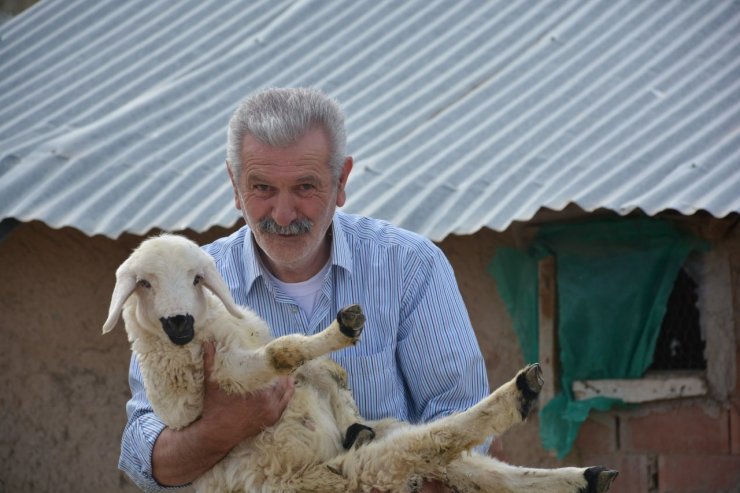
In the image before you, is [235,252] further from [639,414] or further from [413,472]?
[639,414]

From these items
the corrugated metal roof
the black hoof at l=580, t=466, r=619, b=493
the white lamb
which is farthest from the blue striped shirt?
the corrugated metal roof

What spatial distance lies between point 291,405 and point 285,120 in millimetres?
854

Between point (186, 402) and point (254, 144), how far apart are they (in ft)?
2.61

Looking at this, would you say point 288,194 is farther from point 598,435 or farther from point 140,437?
point 598,435

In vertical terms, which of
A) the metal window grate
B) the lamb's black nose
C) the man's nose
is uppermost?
the man's nose

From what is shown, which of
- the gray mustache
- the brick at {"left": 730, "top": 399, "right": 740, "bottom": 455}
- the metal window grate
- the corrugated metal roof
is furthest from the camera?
the metal window grate

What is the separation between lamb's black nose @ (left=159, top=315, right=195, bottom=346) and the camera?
3.41 meters

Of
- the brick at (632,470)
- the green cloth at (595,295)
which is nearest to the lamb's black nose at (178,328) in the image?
the green cloth at (595,295)

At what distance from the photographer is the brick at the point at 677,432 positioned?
21.5ft

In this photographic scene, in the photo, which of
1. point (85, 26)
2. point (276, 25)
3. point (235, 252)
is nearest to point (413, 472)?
point (235, 252)

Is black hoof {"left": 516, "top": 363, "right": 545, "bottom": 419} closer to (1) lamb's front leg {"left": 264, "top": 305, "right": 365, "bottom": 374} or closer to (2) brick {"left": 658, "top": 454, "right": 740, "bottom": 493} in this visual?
(1) lamb's front leg {"left": 264, "top": 305, "right": 365, "bottom": 374}

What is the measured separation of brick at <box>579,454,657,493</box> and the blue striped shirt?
133 inches

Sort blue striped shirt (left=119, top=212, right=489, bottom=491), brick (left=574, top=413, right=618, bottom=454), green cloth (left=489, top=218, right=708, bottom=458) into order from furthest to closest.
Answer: brick (left=574, top=413, right=618, bottom=454) → green cloth (left=489, top=218, right=708, bottom=458) → blue striped shirt (left=119, top=212, right=489, bottom=491)

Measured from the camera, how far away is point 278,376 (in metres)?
3.46
